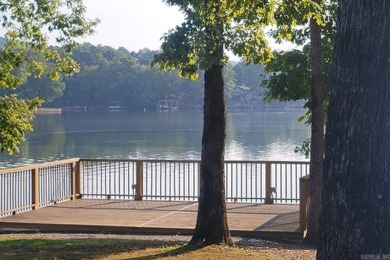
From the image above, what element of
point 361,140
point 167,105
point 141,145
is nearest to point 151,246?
point 361,140

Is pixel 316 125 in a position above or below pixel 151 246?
above

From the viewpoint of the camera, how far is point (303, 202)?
1444 cm

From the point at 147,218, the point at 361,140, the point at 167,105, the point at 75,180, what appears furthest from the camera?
the point at 167,105

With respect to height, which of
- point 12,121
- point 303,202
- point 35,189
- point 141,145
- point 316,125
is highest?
point 12,121

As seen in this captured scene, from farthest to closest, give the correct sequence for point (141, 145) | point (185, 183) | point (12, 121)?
1. point (141, 145)
2. point (185, 183)
3. point (12, 121)

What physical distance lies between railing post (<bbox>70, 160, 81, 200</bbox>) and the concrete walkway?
59 cm

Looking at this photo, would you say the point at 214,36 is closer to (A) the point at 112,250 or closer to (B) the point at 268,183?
(A) the point at 112,250

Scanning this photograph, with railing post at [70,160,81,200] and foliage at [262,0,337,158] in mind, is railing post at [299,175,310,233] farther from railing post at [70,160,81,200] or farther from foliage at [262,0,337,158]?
railing post at [70,160,81,200]

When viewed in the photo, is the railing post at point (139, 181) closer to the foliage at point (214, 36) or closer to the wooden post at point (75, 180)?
the wooden post at point (75, 180)

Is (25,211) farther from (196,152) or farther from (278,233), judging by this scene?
(196,152)

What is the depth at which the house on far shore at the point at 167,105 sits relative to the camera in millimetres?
145375

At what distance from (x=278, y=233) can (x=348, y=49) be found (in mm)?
9596

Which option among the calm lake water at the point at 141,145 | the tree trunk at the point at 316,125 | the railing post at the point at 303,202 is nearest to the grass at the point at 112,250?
the tree trunk at the point at 316,125

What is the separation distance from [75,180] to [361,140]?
1458 cm
